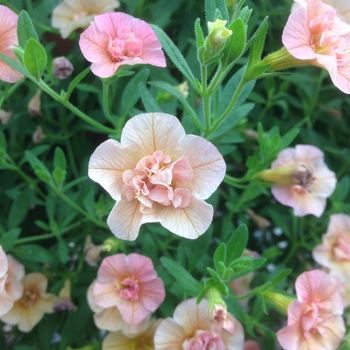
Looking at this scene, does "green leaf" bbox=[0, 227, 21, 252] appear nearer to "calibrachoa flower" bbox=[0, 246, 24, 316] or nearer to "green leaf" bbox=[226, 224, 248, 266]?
"calibrachoa flower" bbox=[0, 246, 24, 316]

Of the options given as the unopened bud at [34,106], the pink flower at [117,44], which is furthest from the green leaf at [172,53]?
the unopened bud at [34,106]

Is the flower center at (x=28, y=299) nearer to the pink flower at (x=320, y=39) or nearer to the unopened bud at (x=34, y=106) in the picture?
the unopened bud at (x=34, y=106)

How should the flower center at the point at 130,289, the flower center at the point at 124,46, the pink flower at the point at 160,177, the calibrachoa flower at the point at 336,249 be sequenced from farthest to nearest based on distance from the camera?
1. the calibrachoa flower at the point at 336,249
2. the flower center at the point at 130,289
3. the flower center at the point at 124,46
4. the pink flower at the point at 160,177

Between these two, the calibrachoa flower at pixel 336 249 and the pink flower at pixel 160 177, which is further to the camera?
the calibrachoa flower at pixel 336 249

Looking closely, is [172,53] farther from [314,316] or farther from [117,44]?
[314,316]

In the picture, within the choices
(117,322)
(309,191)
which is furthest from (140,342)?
(309,191)

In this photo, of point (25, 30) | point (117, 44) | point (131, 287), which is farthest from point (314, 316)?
point (25, 30)

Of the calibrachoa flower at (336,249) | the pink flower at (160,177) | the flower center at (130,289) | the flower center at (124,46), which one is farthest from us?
the calibrachoa flower at (336,249)

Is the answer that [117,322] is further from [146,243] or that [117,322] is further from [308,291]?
[308,291]
